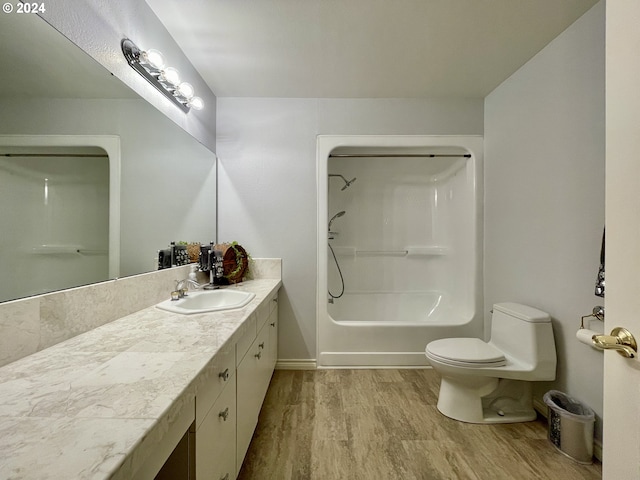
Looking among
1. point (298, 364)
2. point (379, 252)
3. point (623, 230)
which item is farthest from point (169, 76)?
point (379, 252)

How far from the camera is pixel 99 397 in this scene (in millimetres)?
659

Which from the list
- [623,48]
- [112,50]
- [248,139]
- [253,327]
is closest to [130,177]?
[112,50]

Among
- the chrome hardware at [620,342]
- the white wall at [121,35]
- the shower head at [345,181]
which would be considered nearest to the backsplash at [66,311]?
→ the white wall at [121,35]

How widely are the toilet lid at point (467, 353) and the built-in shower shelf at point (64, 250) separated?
193 centimetres

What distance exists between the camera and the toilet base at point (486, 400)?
1.81m

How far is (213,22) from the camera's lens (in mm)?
1662

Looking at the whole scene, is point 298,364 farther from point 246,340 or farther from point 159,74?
point 159,74

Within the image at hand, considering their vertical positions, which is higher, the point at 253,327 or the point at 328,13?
the point at 328,13

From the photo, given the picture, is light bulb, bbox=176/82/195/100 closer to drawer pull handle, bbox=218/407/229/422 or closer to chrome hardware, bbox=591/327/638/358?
drawer pull handle, bbox=218/407/229/422

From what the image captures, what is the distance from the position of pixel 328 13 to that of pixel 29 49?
136 centimetres

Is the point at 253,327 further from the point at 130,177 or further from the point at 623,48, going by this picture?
the point at 623,48

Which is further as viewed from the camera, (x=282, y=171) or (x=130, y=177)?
(x=282, y=171)

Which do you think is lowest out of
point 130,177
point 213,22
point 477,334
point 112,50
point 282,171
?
point 477,334

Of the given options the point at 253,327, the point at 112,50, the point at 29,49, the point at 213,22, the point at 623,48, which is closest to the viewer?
the point at 623,48
